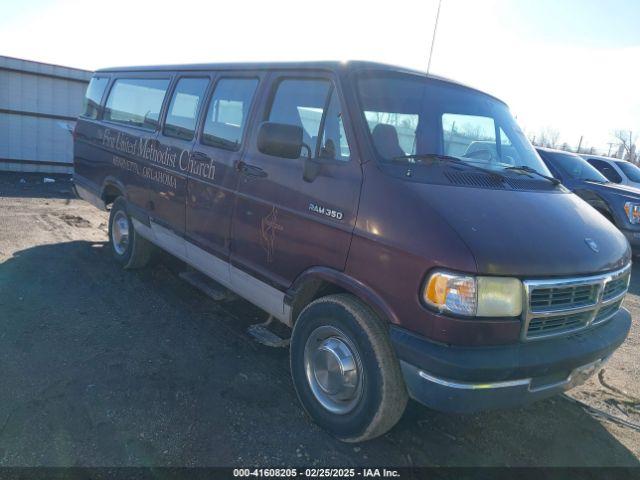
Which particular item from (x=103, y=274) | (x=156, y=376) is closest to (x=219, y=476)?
(x=156, y=376)

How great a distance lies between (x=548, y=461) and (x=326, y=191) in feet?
7.23

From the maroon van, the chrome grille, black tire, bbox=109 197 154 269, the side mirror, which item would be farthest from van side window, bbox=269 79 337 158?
black tire, bbox=109 197 154 269

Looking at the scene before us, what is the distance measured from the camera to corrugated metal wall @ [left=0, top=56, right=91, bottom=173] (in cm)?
1157

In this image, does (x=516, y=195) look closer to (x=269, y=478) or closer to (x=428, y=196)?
(x=428, y=196)

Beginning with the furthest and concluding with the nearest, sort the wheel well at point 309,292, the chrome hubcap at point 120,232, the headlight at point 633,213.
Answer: the headlight at point 633,213 < the chrome hubcap at point 120,232 < the wheel well at point 309,292

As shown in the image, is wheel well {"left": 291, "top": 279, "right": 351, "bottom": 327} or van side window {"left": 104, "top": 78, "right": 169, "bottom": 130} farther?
van side window {"left": 104, "top": 78, "right": 169, "bottom": 130}

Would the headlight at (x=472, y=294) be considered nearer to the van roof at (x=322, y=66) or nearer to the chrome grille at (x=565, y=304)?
the chrome grille at (x=565, y=304)

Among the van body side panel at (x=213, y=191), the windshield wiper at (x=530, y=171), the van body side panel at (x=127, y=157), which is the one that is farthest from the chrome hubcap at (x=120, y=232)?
the windshield wiper at (x=530, y=171)

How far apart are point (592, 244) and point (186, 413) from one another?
2780 millimetres

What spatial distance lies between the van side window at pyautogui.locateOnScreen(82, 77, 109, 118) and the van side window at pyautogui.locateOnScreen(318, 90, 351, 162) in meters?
4.29

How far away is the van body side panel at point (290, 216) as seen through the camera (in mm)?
2965

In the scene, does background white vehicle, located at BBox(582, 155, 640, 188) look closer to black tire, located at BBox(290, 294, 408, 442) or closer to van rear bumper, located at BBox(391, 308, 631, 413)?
van rear bumper, located at BBox(391, 308, 631, 413)

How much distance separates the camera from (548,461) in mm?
3008

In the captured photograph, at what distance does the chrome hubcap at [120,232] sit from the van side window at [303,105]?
3.02m
